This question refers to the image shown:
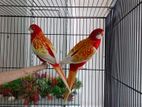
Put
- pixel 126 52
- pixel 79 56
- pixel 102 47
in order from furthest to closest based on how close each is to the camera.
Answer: pixel 102 47 < pixel 126 52 < pixel 79 56

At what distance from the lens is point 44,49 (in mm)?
661

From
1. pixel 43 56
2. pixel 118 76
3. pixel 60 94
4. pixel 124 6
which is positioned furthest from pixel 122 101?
pixel 60 94

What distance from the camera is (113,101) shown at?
4.21 feet

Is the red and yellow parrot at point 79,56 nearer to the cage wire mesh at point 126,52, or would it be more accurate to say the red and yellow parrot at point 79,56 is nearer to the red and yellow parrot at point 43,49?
the red and yellow parrot at point 43,49

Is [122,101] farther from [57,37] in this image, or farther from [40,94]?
[57,37]

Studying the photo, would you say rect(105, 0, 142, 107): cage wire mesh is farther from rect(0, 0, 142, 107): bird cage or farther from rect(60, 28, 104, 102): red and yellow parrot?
rect(60, 28, 104, 102): red and yellow parrot

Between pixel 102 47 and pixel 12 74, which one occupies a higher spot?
pixel 102 47

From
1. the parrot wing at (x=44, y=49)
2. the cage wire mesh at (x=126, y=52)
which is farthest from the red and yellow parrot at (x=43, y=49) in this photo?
the cage wire mesh at (x=126, y=52)

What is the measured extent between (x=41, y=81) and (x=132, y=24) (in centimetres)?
99

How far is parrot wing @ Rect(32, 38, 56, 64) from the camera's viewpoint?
0.64 meters

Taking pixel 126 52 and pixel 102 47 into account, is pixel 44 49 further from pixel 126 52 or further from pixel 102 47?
pixel 102 47

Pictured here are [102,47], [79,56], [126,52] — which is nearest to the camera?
[79,56]

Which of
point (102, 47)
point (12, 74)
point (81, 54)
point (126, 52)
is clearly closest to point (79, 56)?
point (81, 54)

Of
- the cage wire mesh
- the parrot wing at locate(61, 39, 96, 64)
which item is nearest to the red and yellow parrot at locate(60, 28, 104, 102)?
the parrot wing at locate(61, 39, 96, 64)
